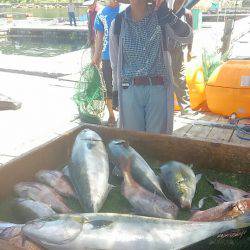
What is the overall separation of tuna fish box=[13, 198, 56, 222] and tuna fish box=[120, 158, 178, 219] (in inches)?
23.8

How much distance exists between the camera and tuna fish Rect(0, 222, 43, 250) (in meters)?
2.05

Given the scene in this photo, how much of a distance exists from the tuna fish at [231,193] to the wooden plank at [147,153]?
38 cm

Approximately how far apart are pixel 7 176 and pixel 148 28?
2300mm

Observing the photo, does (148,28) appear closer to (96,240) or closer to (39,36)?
(96,240)

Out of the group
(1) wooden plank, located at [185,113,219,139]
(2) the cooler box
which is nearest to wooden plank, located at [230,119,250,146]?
(1) wooden plank, located at [185,113,219,139]

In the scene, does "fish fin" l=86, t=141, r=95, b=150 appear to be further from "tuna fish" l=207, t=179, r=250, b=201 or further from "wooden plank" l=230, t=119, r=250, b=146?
"wooden plank" l=230, t=119, r=250, b=146

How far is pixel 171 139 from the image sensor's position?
3.50 m

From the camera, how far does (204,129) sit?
745cm

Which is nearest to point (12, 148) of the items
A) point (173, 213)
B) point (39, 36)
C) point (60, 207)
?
point (60, 207)

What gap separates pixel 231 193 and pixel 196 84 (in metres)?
5.68

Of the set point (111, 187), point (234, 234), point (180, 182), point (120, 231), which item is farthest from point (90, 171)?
point (234, 234)

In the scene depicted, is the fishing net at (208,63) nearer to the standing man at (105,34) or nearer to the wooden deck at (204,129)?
the wooden deck at (204,129)

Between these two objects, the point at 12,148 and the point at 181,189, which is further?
the point at 12,148

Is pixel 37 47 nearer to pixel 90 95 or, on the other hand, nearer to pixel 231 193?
pixel 90 95
